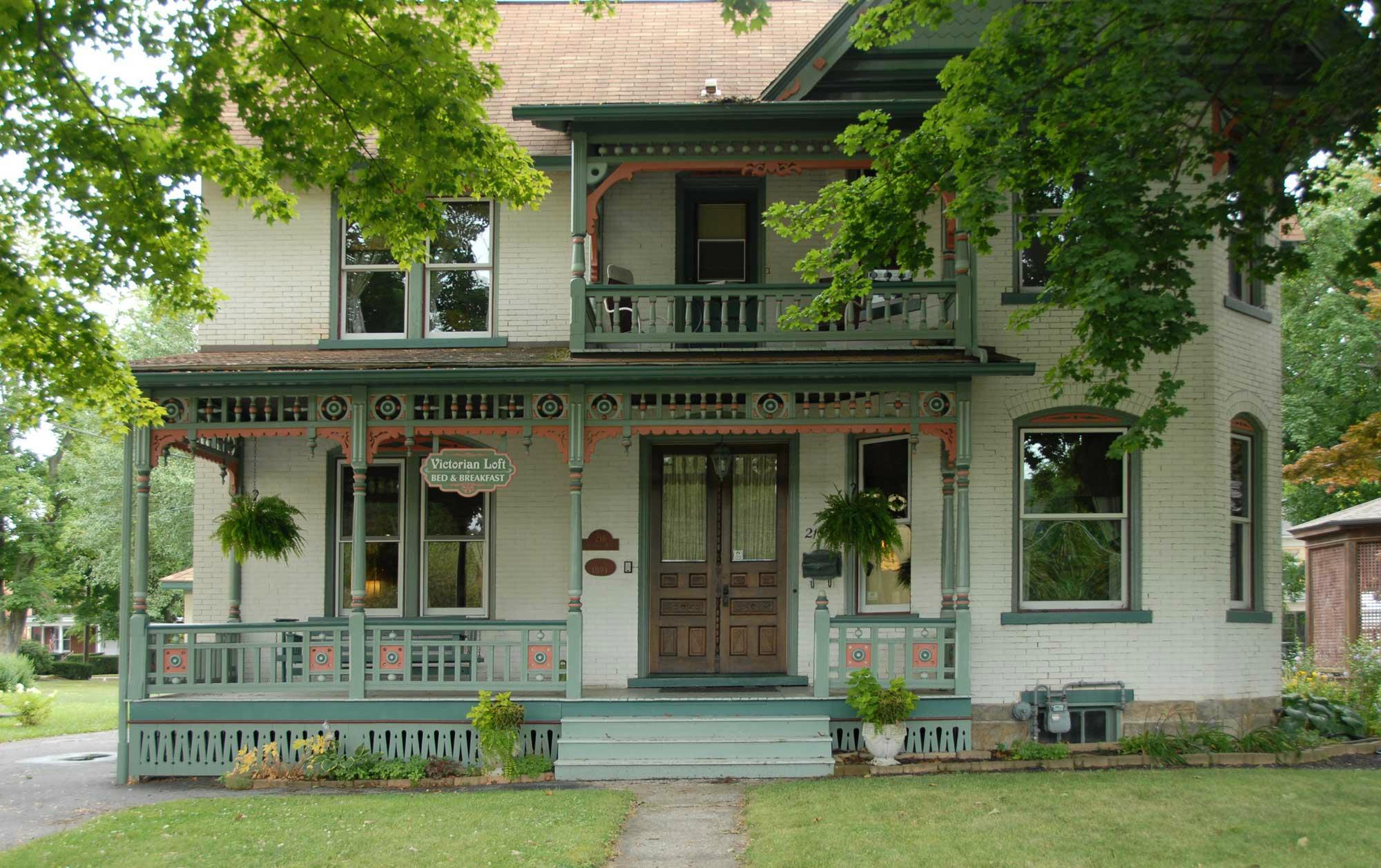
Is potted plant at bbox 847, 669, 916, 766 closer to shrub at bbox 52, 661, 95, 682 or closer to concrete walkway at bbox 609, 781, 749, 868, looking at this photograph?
concrete walkway at bbox 609, 781, 749, 868

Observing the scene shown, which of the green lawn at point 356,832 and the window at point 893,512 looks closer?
the green lawn at point 356,832

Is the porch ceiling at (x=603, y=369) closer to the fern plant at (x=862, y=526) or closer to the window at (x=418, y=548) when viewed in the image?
the fern plant at (x=862, y=526)

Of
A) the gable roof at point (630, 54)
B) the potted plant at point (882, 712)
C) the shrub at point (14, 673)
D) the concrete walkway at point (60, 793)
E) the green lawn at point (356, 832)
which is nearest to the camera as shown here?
the green lawn at point (356, 832)

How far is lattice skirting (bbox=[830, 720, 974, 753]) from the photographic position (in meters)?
12.2

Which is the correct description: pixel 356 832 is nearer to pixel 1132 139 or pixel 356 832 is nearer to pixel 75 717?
pixel 1132 139

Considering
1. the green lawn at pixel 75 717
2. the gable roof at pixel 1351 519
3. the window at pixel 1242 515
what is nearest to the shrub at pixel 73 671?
the green lawn at pixel 75 717

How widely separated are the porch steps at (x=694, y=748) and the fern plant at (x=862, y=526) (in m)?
1.90

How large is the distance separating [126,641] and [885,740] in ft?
26.0

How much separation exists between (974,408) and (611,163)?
4693mm

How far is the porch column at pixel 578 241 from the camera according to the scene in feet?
41.6

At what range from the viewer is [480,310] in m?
14.4

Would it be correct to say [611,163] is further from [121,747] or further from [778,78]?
[121,747]

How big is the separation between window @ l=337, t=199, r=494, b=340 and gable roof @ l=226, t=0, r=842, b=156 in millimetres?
1202

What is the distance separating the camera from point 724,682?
43.7 feet
